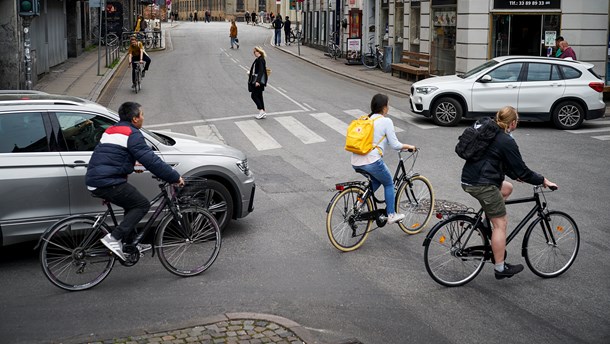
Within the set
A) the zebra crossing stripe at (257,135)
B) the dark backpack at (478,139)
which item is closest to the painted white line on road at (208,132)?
the zebra crossing stripe at (257,135)

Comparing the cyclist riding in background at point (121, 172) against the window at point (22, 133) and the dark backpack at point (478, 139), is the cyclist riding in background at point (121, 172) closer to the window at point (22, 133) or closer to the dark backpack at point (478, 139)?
the window at point (22, 133)

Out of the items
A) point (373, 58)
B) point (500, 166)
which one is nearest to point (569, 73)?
point (500, 166)

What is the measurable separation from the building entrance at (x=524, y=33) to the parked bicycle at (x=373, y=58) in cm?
911

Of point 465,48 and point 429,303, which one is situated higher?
point 465,48

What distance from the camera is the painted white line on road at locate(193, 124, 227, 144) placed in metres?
17.3

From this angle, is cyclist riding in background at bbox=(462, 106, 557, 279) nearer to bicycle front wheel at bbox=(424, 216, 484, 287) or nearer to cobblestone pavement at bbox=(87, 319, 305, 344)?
bicycle front wheel at bbox=(424, 216, 484, 287)

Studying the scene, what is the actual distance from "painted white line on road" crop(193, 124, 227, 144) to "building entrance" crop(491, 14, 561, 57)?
39.2 ft

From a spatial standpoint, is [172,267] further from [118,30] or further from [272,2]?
[272,2]

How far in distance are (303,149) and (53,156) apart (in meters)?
8.03

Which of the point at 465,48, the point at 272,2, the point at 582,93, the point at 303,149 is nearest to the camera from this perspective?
the point at 303,149

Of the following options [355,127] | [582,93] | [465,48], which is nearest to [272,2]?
[465,48]

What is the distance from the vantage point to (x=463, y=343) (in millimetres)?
6562

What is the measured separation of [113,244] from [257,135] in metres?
10.2

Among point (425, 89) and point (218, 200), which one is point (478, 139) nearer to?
point (218, 200)
